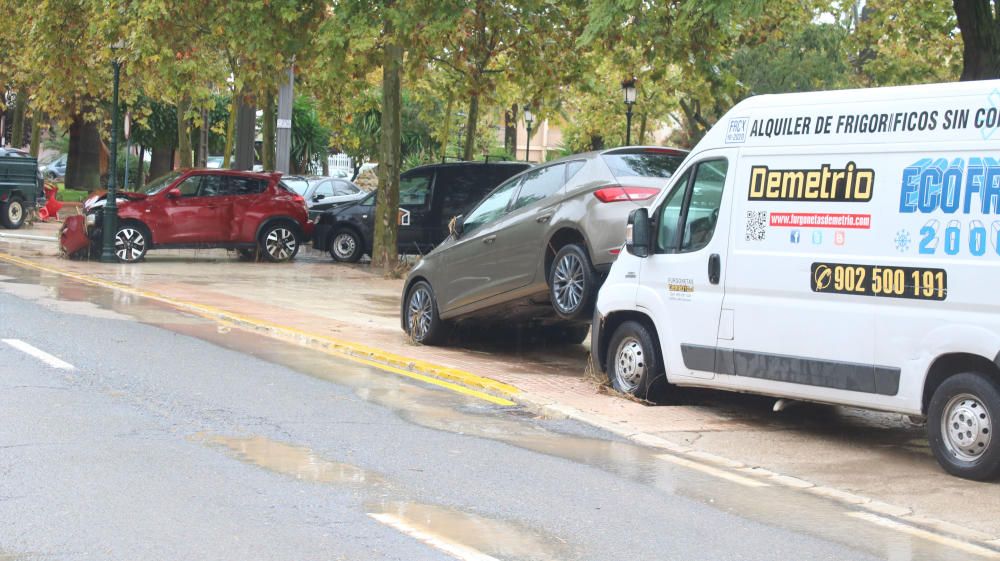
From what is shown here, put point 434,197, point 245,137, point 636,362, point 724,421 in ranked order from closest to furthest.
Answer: point 724,421 < point 636,362 < point 434,197 < point 245,137

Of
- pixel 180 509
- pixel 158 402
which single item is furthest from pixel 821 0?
pixel 180 509

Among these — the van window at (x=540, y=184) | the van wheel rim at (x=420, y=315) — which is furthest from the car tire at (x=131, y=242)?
the van window at (x=540, y=184)

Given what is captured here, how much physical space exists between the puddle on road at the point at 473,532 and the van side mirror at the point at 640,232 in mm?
4075

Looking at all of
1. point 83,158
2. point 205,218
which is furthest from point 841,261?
point 83,158

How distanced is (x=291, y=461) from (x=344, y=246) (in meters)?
19.5

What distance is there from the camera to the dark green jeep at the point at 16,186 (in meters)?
33.8

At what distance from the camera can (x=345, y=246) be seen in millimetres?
27297

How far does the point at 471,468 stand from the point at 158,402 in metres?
3.04

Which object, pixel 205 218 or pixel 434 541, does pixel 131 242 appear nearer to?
pixel 205 218

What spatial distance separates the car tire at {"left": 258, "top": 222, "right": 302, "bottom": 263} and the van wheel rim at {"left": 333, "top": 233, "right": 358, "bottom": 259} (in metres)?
0.91

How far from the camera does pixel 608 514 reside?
6938 millimetres

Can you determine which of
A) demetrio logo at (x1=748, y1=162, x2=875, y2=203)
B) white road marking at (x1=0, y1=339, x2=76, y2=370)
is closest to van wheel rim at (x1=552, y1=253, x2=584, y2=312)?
demetrio logo at (x1=748, y1=162, x2=875, y2=203)

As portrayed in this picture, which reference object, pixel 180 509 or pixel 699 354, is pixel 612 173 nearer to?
pixel 699 354

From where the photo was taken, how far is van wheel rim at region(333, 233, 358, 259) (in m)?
27.2
